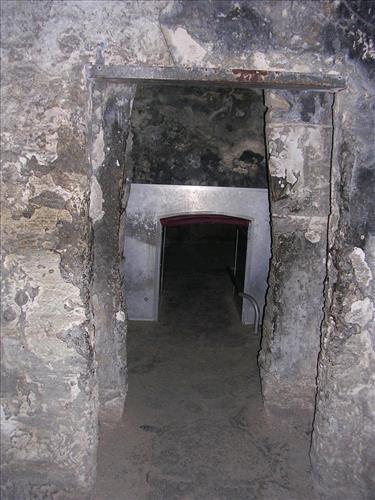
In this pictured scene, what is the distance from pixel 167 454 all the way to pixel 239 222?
3649 millimetres

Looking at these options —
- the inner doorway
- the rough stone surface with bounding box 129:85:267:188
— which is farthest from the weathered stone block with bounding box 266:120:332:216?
the inner doorway

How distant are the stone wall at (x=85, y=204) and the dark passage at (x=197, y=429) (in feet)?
1.91

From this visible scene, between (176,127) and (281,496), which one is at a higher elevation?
(176,127)

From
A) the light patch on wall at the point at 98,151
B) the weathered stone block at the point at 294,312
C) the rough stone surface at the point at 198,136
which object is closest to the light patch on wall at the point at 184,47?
the light patch on wall at the point at 98,151

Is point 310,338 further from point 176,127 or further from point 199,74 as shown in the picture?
point 176,127

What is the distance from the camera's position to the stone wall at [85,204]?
2033 millimetres

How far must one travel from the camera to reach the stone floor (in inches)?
113

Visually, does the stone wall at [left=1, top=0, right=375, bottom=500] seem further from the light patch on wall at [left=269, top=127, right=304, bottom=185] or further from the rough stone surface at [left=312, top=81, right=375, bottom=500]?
the light patch on wall at [left=269, top=127, right=304, bottom=185]

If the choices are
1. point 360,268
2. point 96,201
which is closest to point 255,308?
point 96,201

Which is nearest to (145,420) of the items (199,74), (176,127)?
(199,74)

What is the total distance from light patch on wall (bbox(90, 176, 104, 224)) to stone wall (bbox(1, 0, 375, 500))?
2.12 feet

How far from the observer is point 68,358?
226 centimetres

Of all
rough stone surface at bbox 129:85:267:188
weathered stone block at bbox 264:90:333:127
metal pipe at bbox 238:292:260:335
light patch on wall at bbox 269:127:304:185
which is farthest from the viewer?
metal pipe at bbox 238:292:260:335

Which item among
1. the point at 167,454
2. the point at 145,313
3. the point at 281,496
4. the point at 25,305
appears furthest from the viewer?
the point at 145,313
